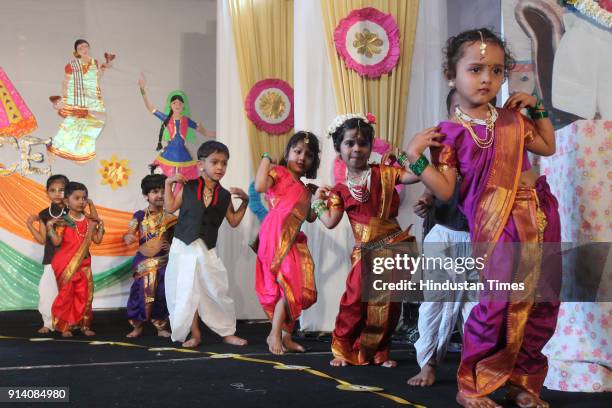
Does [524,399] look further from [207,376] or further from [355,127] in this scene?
[355,127]

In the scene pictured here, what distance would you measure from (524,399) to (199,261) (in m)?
2.24

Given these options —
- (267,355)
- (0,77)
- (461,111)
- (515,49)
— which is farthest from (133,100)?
(461,111)

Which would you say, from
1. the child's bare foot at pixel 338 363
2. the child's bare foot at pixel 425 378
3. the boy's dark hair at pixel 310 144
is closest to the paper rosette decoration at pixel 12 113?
the boy's dark hair at pixel 310 144

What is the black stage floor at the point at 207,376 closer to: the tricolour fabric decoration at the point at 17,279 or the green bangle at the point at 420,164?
the green bangle at the point at 420,164

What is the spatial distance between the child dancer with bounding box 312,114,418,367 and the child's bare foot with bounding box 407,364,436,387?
512 millimetres

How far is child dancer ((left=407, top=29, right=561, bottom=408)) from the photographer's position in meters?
2.39

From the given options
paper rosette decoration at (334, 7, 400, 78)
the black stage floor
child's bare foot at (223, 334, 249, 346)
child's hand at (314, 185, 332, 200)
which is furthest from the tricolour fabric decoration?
child's hand at (314, 185, 332, 200)

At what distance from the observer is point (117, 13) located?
6.75 m

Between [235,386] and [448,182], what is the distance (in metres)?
1.11

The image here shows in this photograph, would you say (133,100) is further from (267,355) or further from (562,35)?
(562,35)

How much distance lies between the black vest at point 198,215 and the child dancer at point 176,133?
2.35 m

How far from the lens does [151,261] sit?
16.8 feet

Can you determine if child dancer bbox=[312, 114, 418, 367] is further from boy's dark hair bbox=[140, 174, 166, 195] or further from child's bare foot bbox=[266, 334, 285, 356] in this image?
boy's dark hair bbox=[140, 174, 166, 195]

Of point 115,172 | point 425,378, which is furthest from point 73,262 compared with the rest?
point 425,378
